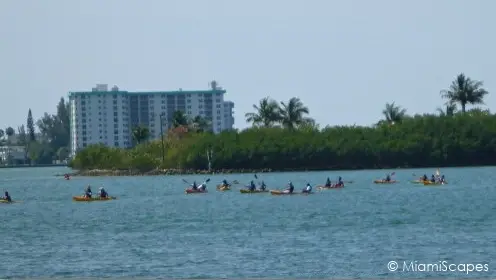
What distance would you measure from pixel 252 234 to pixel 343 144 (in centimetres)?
9430

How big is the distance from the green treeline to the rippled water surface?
5552 cm

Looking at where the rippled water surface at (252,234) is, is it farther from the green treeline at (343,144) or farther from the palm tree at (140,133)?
the palm tree at (140,133)

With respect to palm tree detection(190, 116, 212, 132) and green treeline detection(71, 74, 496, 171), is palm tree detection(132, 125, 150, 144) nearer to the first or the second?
palm tree detection(190, 116, 212, 132)

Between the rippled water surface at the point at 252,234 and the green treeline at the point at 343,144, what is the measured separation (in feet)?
182

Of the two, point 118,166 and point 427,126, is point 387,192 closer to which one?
point 427,126

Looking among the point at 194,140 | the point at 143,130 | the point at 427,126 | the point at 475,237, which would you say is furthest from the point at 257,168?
the point at 475,237

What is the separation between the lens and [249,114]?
160 metres

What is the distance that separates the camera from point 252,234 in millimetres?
53719

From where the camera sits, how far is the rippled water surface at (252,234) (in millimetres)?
41991

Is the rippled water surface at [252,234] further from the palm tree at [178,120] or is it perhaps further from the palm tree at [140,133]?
the palm tree at [140,133]

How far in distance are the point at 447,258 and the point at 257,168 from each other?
107 meters

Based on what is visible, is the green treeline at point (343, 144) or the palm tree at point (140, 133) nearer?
the green treeline at point (343, 144)

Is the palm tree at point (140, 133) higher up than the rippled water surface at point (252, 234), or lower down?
higher up

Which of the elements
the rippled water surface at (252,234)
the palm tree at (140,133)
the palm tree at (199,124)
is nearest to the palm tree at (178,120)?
the palm tree at (199,124)
